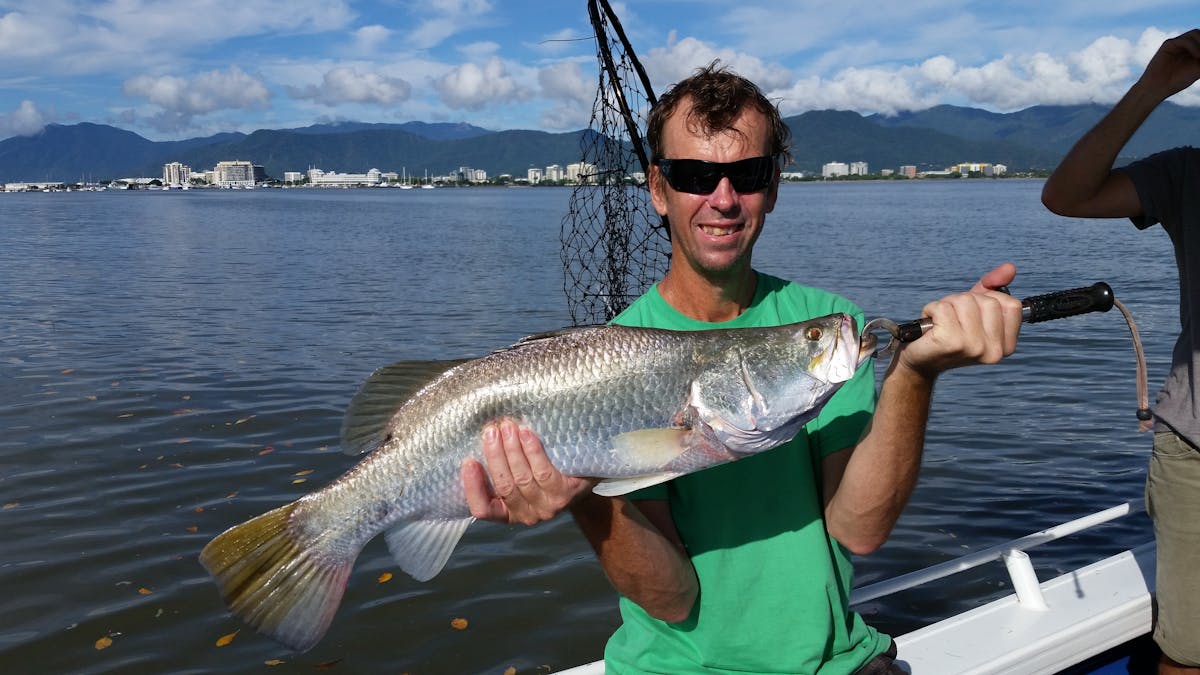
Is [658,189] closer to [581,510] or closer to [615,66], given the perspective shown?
[581,510]

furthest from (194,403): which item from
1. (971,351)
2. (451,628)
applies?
(971,351)

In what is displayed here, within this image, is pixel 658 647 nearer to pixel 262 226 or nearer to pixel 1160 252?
pixel 1160 252

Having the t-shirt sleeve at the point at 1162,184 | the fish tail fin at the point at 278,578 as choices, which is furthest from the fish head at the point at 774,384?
the t-shirt sleeve at the point at 1162,184

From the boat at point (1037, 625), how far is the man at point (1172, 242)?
0.18m

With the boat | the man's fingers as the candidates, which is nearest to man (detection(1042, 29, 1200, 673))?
the boat

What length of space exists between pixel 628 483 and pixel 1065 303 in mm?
1374

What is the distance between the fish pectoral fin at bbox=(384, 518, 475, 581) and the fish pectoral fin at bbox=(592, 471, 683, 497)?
508 mm

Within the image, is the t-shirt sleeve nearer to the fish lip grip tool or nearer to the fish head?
the fish lip grip tool

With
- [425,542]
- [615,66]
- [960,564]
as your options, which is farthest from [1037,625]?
[615,66]

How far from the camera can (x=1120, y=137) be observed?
13.3 ft

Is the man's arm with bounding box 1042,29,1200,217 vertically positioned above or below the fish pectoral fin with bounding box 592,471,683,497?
above

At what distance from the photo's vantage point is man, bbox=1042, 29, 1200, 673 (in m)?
3.86

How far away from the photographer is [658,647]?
308 centimetres

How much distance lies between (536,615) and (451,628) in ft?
2.38
